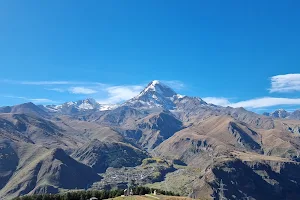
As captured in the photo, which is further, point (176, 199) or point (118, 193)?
point (118, 193)

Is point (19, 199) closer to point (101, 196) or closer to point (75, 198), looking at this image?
point (75, 198)

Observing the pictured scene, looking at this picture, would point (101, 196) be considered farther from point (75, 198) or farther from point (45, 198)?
point (45, 198)

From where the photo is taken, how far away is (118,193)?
189 meters

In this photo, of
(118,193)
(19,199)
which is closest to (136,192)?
(118,193)

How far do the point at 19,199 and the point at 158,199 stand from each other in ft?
255

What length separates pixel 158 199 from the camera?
15250cm

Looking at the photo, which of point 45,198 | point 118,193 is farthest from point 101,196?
point 45,198

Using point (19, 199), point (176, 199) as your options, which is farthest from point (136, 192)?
point (19, 199)

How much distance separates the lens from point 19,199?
185250mm

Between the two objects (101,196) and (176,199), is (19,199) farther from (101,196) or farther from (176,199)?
(176,199)

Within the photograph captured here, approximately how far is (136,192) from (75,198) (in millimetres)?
30887

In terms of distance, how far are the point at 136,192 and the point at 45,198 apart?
45895 mm

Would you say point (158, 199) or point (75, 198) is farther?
point (75, 198)

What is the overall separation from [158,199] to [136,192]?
122 ft
